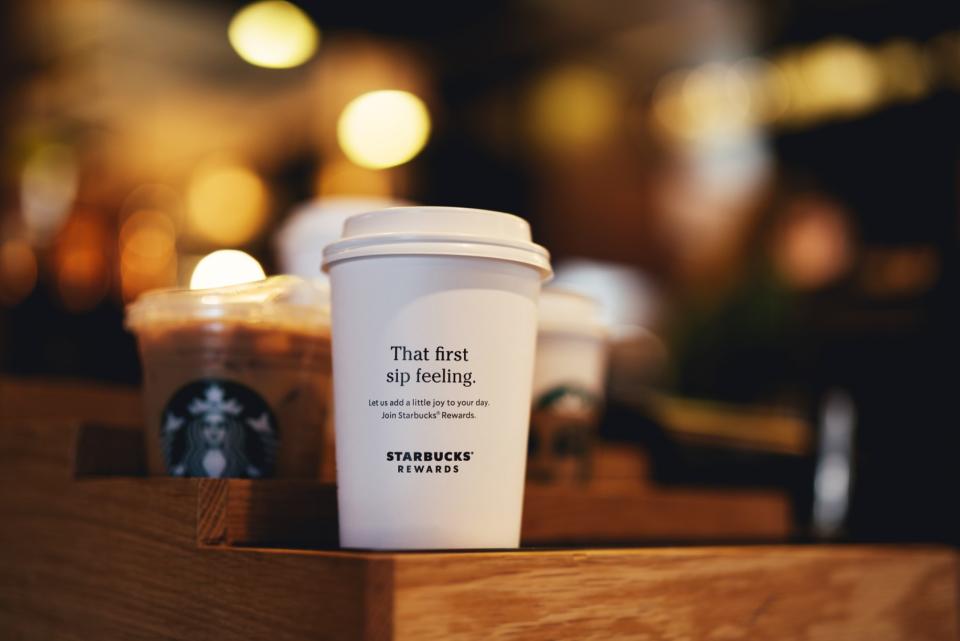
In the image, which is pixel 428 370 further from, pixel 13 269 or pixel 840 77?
pixel 840 77

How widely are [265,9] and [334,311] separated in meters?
2.75

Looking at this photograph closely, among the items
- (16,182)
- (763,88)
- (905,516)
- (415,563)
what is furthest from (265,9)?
(415,563)

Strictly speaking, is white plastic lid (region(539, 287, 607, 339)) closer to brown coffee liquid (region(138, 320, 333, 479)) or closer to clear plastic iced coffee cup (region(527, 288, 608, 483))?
clear plastic iced coffee cup (region(527, 288, 608, 483))

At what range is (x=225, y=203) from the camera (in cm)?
508

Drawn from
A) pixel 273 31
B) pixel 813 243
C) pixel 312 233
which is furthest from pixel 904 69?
pixel 312 233

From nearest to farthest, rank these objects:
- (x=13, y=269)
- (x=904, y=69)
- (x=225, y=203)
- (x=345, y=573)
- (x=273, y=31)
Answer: (x=345, y=573)
(x=273, y=31)
(x=13, y=269)
(x=904, y=69)
(x=225, y=203)

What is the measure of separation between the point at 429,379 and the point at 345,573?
0.16 meters

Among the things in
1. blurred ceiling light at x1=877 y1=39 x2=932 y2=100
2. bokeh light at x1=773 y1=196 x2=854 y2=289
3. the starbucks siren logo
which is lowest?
the starbucks siren logo

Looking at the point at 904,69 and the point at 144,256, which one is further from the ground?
the point at 904,69

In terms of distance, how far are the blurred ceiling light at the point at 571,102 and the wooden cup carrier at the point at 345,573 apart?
3.74m

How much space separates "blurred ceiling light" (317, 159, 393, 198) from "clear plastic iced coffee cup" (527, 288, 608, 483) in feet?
10.1

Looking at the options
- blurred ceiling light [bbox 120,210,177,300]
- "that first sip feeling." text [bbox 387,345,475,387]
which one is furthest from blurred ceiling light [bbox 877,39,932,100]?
"that first sip feeling." text [bbox 387,345,475,387]

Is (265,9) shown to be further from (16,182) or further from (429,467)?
(429,467)

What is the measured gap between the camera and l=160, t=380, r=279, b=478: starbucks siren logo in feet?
3.11
